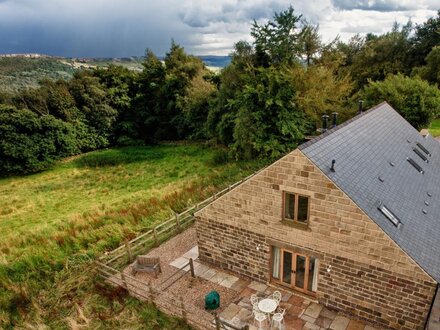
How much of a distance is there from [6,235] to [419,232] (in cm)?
2276

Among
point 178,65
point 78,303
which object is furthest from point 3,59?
point 78,303

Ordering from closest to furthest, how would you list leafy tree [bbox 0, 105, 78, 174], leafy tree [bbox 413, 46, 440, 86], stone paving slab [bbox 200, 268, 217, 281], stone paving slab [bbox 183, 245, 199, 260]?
stone paving slab [bbox 200, 268, 217, 281]
stone paving slab [bbox 183, 245, 199, 260]
leafy tree [bbox 0, 105, 78, 174]
leafy tree [bbox 413, 46, 440, 86]

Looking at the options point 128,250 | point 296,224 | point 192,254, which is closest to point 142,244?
point 128,250

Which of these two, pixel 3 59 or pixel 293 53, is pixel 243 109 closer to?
pixel 293 53

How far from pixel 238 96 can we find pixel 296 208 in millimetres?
19888

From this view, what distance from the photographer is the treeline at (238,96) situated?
1112 inches

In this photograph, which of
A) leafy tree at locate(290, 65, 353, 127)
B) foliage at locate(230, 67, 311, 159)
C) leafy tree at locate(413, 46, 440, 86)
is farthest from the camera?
leafy tree at locate(413, 46, 440, 86)

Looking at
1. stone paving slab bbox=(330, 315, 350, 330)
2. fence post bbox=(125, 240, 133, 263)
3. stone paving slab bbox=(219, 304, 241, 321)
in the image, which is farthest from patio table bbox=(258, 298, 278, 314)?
fence post bbox=(125, 240, 133, 263)

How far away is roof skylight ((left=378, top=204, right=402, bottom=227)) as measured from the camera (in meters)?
10.0

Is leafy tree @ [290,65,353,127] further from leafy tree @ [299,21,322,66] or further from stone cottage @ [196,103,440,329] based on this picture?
stone cottage @ [196,103,440,329]

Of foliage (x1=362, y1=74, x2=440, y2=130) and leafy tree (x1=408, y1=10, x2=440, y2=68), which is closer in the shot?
foliage (x1=362, y1=74, x2=440, y2=130)

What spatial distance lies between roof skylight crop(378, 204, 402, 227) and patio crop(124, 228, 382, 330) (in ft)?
11.8

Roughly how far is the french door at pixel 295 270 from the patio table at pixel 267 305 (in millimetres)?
1620

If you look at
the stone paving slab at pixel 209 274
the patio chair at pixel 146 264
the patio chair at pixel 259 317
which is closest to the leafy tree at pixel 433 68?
the stone paving slab at pixel 209 274
